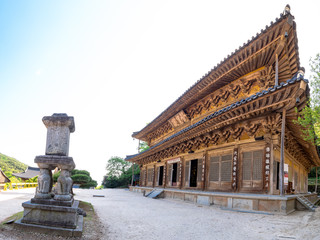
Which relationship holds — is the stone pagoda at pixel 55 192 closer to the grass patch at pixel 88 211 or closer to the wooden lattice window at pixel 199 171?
the grass patch at pixel 88 211

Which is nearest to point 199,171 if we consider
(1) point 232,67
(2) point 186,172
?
(2) point 186,172

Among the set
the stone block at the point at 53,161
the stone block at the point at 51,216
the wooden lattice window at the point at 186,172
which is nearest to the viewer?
the stone block at the point at 51,216

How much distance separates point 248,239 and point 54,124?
15.8 feet

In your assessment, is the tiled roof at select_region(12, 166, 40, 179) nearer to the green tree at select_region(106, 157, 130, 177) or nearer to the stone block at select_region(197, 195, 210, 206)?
the green tree at select_region(106, 157, 130, 177)

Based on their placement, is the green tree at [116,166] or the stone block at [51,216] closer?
the stone block at [51,216]

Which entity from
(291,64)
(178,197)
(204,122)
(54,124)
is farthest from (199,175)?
(54,124)

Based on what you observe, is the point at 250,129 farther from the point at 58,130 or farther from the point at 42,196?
the point at 42,196

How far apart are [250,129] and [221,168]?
2.64 meters

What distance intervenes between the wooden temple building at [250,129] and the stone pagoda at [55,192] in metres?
6.47

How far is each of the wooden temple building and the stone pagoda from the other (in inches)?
255

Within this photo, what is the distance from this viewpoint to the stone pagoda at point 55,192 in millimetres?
4523

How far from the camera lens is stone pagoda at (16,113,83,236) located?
452 cm

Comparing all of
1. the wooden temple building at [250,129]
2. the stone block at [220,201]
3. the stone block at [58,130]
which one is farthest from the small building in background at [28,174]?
the stone block at [58,130]

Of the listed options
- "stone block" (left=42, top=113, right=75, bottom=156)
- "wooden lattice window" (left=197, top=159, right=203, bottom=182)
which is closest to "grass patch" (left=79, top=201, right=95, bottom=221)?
"stone block" (left=42, top=113, right=75, bottom=156)
